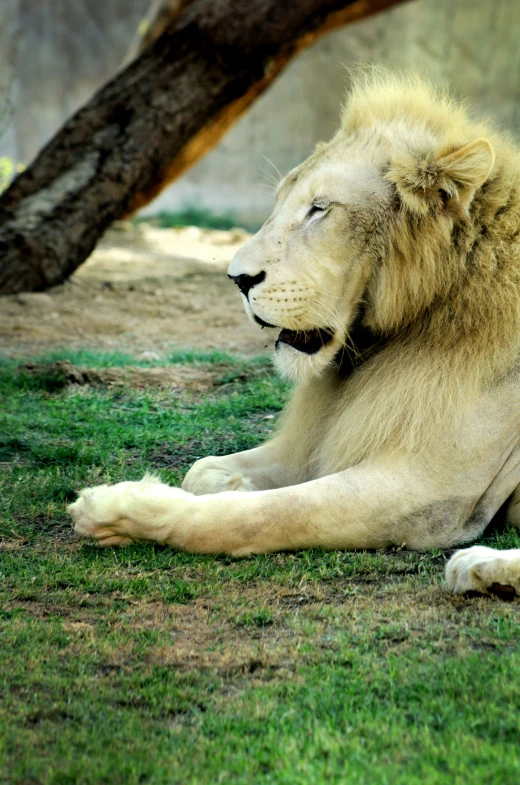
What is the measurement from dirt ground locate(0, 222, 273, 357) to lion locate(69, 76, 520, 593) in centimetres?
231

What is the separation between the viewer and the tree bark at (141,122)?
22.2 ft

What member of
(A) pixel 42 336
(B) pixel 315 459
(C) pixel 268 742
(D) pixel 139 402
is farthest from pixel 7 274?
(C) pixel 268 742

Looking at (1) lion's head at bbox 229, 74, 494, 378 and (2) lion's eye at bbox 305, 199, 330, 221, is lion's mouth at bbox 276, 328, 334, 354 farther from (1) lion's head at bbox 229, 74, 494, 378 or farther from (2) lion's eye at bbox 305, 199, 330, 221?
(2) lion's eye at bbox 305, 199, 330, 221

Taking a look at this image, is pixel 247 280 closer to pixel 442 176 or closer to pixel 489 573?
pixel 442 176

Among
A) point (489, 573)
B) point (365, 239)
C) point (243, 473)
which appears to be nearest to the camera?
point (489, 573)

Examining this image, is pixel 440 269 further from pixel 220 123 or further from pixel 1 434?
pixel 220 123

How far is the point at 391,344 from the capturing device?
2998 millimetres

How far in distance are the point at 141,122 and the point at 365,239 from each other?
4382mm

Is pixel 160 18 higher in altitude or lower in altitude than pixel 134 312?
higher

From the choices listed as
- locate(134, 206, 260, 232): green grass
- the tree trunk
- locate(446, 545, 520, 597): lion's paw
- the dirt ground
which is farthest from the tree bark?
locate(446, 545, 520, 597): lion's paw

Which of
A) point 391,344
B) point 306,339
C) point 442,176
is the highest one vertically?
point 442,176

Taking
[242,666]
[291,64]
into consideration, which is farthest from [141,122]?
[291,64]

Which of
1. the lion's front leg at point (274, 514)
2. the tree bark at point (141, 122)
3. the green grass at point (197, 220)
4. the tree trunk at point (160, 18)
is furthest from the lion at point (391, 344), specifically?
the green grass at point (197, 220)

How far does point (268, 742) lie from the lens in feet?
5.89
